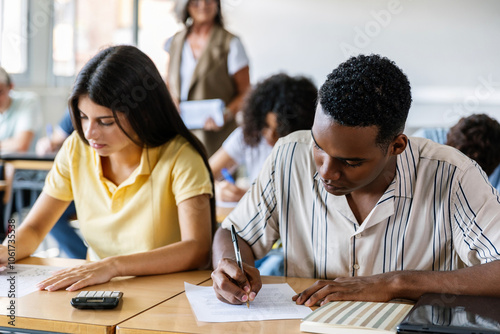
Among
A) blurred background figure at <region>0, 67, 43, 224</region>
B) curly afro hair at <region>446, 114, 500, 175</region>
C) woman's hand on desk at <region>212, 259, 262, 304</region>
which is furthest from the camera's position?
blurred background figure at <region>0, 67, 43, 224</region>

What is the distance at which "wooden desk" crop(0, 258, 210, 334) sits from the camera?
46.0 inches

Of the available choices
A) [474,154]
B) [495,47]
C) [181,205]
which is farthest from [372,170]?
→ [495,47]

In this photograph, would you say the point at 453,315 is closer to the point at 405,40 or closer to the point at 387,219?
the point at 387,219

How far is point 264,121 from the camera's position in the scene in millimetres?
3049

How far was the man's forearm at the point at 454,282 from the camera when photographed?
1.32m

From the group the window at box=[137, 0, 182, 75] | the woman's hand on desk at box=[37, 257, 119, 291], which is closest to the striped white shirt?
the woman's hand on desk at box=[37, 257, 119, 291]

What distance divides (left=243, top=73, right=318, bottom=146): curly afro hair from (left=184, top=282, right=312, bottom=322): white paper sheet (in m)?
1.53

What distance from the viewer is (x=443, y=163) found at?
150 centimetres

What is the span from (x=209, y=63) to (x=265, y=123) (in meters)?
1.04

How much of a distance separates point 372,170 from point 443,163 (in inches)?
10.1

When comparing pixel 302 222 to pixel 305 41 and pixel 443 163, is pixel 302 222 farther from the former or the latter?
pixel 305 41

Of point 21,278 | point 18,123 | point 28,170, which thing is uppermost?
point 21,278

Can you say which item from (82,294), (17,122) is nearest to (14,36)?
(17,122)

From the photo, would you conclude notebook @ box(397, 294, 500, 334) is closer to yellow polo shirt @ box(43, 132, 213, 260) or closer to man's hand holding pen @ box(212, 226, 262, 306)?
man's hand holding pen @ box(212, 226, 262, 306)
